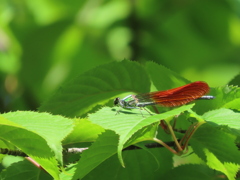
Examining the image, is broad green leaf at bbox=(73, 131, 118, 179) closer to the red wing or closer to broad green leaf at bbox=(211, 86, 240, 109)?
the red wing

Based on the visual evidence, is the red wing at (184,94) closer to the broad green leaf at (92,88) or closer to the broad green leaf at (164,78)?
the broad green leaf at (164,78)

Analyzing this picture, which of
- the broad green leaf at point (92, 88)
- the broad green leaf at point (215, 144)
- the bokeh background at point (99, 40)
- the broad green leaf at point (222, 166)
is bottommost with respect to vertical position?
the bokeh background at point (99, 40)

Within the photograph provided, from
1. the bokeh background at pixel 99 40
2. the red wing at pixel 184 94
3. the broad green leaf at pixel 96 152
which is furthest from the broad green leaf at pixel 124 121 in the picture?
the bokeh background at pixel 99 40

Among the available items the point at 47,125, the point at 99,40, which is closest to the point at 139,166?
the point at 47,125

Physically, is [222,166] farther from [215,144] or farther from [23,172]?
[23,172]

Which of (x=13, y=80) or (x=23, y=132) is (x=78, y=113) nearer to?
(x=23, y=132)

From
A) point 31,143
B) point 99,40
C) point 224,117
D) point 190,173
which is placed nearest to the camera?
point 31,143
